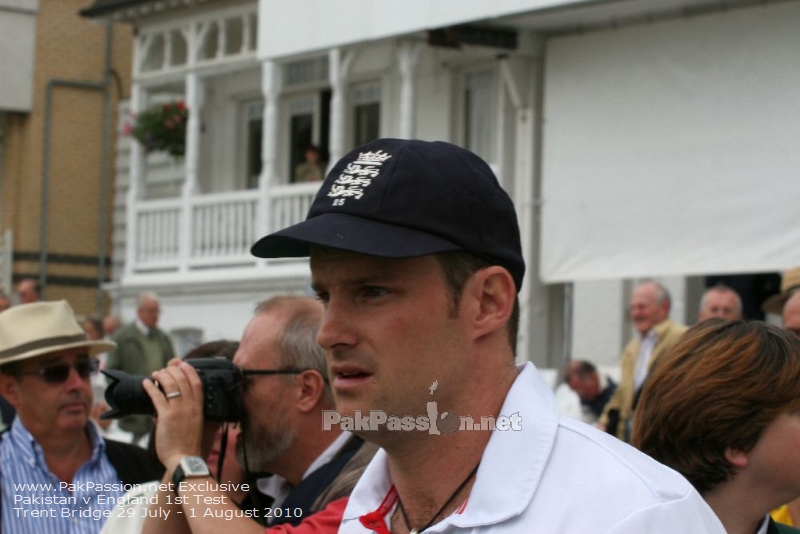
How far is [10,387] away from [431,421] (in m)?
3.55

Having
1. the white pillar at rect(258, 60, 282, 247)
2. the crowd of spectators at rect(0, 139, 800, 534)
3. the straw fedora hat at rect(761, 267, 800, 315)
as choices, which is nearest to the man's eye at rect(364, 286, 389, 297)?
the crowd of spectators at rect(0, 139, 800, 534)

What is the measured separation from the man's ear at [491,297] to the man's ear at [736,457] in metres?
1.01

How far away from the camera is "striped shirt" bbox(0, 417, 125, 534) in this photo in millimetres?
5047

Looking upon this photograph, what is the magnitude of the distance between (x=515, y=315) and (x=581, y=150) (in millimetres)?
10549

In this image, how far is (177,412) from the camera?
3.63 metres

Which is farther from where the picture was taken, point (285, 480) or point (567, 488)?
point (285, 480)

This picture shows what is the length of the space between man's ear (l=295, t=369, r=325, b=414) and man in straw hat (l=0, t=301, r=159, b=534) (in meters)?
1.12


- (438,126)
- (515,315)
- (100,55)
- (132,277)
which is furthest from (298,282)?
(515,315)

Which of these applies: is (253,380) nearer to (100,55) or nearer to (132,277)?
(132,277)

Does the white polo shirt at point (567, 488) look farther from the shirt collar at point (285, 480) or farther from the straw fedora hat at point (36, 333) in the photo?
the straw fedora hat at point (36, 333)

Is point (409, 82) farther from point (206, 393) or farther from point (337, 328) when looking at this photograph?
point (337, 328)

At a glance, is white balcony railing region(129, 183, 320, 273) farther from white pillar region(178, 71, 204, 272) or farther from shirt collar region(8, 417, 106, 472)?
Answer: shirt collar region(8, 417, 106, 472)

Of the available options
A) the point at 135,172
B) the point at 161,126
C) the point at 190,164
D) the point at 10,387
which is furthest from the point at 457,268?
the point at 135,172

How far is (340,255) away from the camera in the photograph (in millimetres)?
2398
